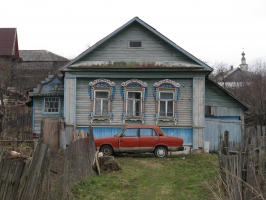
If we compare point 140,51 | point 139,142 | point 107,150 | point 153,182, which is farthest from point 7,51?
point 153,182

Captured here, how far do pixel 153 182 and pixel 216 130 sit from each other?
9.88m

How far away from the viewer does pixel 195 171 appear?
11.9 meters

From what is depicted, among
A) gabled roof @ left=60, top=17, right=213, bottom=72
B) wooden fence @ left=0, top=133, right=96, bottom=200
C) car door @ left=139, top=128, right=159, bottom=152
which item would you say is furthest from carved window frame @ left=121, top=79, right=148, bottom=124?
wooden fence @ left=0, top=133, right=96, bottom=200

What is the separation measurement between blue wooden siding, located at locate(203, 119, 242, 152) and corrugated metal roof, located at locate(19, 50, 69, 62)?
34136mm

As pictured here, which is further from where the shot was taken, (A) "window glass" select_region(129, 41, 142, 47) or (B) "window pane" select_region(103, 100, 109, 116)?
(A) "window glass" select_region(129, 41, 142, 47)

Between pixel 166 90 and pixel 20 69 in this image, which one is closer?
pixel 166 90

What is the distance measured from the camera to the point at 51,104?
20094mm

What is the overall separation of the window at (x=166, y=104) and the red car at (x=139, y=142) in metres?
2.81

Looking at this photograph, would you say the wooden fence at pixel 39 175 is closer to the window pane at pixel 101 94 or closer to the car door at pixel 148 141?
the car door at pixel 148 141

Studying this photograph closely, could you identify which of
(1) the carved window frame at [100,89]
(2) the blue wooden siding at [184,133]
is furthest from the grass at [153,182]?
(1) the carved window frame at [100,89]

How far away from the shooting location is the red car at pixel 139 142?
1530 cm

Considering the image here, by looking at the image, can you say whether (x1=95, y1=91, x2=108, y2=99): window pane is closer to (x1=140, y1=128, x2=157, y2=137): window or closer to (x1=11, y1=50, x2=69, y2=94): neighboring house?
(x1=140, y1=128, x2=157, y2=137): window

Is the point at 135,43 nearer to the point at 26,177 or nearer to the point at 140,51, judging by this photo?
the point at 140,51

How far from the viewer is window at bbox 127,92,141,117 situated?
60.1ft
